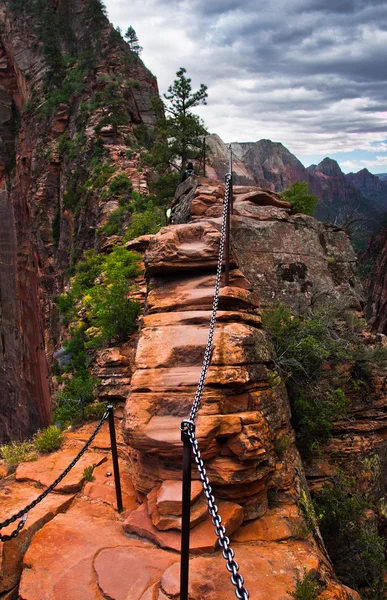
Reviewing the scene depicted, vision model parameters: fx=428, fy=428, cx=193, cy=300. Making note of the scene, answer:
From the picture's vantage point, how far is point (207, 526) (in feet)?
14.3

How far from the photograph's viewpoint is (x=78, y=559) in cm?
423

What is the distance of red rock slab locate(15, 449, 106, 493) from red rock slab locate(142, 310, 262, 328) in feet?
7.59

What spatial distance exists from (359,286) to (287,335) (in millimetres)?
3545

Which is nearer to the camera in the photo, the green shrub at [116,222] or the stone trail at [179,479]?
the stone trail at [179,479]

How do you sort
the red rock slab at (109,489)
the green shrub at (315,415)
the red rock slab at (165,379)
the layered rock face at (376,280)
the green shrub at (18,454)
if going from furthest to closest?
the layered rock face at (376,280)
the green shrub at (315,415)
the green shrub at (18,454)
the red rock slab at (109,489)
the red rock slab at (165,379)

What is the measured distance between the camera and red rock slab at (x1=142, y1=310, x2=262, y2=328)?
6.12 meters

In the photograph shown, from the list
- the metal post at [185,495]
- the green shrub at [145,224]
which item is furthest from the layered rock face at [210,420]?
the green shrub at [145,224]

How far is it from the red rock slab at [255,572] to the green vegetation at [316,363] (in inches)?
125

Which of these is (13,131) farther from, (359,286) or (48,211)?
(359,286)

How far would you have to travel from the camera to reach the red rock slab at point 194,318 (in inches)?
241

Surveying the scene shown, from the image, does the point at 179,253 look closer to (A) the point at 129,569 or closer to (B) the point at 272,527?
(B) the point at 272,527

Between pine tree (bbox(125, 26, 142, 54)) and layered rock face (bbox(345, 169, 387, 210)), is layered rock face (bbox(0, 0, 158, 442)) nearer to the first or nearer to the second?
pine tree (bbox(125, 26, 142, 54))

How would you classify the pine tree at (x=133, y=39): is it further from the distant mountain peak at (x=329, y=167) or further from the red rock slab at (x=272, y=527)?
the distant mountain peak at (x=329, y=167)

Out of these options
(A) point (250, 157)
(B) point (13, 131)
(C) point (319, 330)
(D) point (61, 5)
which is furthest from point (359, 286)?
(A) point (250, 157)
